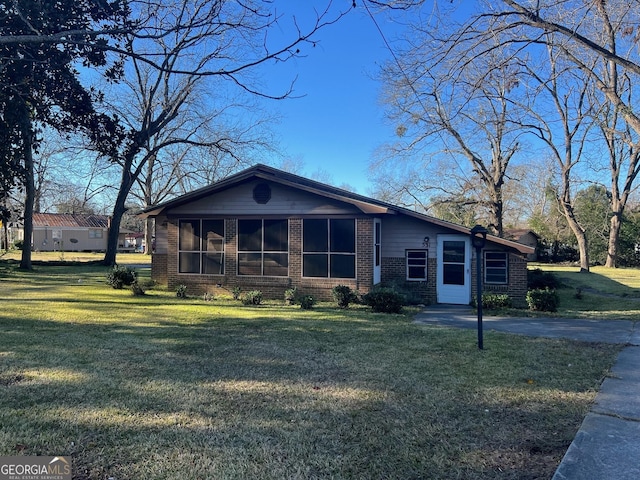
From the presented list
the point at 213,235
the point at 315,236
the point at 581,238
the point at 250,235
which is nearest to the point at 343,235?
the point at 315,236

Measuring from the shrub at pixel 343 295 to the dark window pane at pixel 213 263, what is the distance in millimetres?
4262

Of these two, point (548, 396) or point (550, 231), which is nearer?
point (548, 396)

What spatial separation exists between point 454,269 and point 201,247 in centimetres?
816

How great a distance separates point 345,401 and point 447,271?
9.46 metres

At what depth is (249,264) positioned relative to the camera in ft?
46.0

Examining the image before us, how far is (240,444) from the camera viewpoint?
3.46 m

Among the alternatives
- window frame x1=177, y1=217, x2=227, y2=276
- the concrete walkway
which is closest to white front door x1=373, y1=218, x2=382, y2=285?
the concrete walkway

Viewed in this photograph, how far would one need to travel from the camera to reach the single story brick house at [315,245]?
12898mm

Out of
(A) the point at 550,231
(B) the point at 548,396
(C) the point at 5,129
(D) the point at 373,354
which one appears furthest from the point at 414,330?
(A) the point at 550,231

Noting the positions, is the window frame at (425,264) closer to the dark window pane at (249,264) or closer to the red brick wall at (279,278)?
the red brick wall at (279,278)

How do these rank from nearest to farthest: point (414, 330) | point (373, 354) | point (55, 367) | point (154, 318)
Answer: point (55, 367) < point (373, 354) < point (414, 330) < point (154, 318)

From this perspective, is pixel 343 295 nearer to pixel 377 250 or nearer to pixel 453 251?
pixel 377 250

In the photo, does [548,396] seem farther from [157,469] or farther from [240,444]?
[157,469]

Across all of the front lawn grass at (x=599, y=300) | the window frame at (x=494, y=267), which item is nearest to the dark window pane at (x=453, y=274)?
the window frame at (x=494, y=267)
